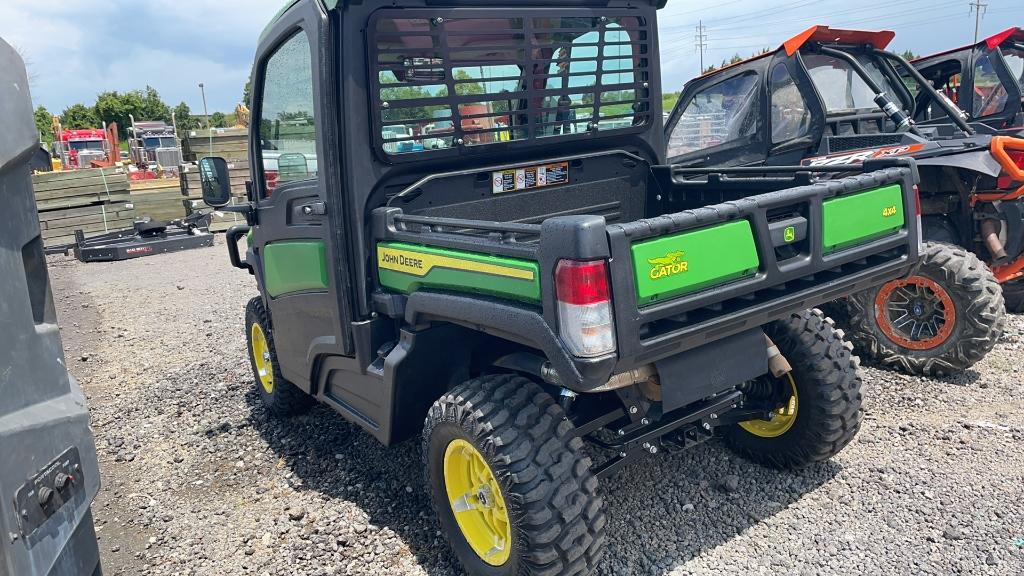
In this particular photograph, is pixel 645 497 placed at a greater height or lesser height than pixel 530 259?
lesser

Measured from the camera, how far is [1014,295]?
6.00 m

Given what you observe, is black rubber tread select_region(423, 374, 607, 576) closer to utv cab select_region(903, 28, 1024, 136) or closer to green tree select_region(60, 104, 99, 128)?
utv cab select_region(903, 28, 1024, 136)

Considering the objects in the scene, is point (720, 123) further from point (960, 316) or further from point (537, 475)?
point (537, 475)

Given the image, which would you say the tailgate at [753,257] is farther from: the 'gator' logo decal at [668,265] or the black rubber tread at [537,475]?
the black rubber tread at [537,475]

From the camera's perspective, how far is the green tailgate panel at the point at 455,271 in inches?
94.7

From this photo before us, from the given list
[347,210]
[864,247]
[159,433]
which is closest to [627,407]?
[864,247]

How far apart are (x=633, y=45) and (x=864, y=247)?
1.59 m

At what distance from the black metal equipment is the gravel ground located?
7.63 m

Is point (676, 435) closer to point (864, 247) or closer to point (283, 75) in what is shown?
point (864, 247)

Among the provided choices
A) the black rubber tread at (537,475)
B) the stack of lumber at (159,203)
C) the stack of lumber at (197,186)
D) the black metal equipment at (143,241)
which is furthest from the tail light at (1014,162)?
the stack of lumber at (159,203)

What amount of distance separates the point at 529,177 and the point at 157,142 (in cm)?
4155

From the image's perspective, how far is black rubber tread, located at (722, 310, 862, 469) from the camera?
330 centimetres

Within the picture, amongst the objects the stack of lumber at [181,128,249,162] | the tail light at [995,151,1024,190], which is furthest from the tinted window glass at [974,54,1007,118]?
the stack of lumber at [181,128,249,162]

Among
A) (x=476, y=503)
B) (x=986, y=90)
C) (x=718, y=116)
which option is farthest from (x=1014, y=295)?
(x=476, y=503)
